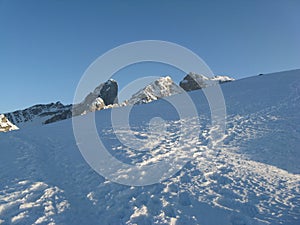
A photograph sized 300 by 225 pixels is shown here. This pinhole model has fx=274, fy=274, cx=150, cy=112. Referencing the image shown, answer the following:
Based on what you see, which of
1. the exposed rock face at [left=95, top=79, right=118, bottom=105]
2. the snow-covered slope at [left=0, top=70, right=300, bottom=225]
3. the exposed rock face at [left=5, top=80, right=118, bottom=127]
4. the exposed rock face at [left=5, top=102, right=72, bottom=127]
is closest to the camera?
the snow-covered slope at [left=0, top=70, right=300, bottom=225]

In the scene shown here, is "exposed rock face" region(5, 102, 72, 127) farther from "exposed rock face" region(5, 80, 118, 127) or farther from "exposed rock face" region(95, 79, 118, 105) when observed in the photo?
"exposed rock face" region(95, 79, 118, 105)

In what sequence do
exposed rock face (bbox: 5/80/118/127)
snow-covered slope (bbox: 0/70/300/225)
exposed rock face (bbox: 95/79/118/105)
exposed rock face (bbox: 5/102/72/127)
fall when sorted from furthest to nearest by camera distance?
exposed rock face (bbox: 5/102/72/127) < exposed rock face (bbox: 5/80/118/127) < exposed rock face (bbox: 95/79/118/105) < snow-covered slope (bbox: 0/70/300/225)

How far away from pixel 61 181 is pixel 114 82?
141489mm

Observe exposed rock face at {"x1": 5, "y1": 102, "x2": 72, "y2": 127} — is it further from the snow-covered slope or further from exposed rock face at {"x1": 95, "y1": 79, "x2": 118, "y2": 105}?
the snow-covered slope

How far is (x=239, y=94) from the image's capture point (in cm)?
2388

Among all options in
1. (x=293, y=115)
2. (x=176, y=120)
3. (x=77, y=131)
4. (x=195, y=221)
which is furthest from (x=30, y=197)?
(x=293, y=115)

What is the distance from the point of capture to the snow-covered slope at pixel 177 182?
7.96m

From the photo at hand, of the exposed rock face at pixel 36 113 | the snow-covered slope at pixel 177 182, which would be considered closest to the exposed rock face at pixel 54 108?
the exposed rock face at pixel 36 113

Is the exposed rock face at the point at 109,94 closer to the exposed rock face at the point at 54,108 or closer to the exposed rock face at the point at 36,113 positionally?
the exposed rock face at the point at 54,108

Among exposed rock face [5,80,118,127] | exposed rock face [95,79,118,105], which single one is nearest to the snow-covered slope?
exposed rock face [5,80,118,127]

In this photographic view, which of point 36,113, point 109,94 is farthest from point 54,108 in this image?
point 109,94

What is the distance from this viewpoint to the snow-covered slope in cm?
796

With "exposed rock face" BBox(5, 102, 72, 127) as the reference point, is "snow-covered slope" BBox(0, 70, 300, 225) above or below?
below

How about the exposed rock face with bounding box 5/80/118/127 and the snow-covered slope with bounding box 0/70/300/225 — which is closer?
the snow-covered slope with bounding box 0/70/300/225
